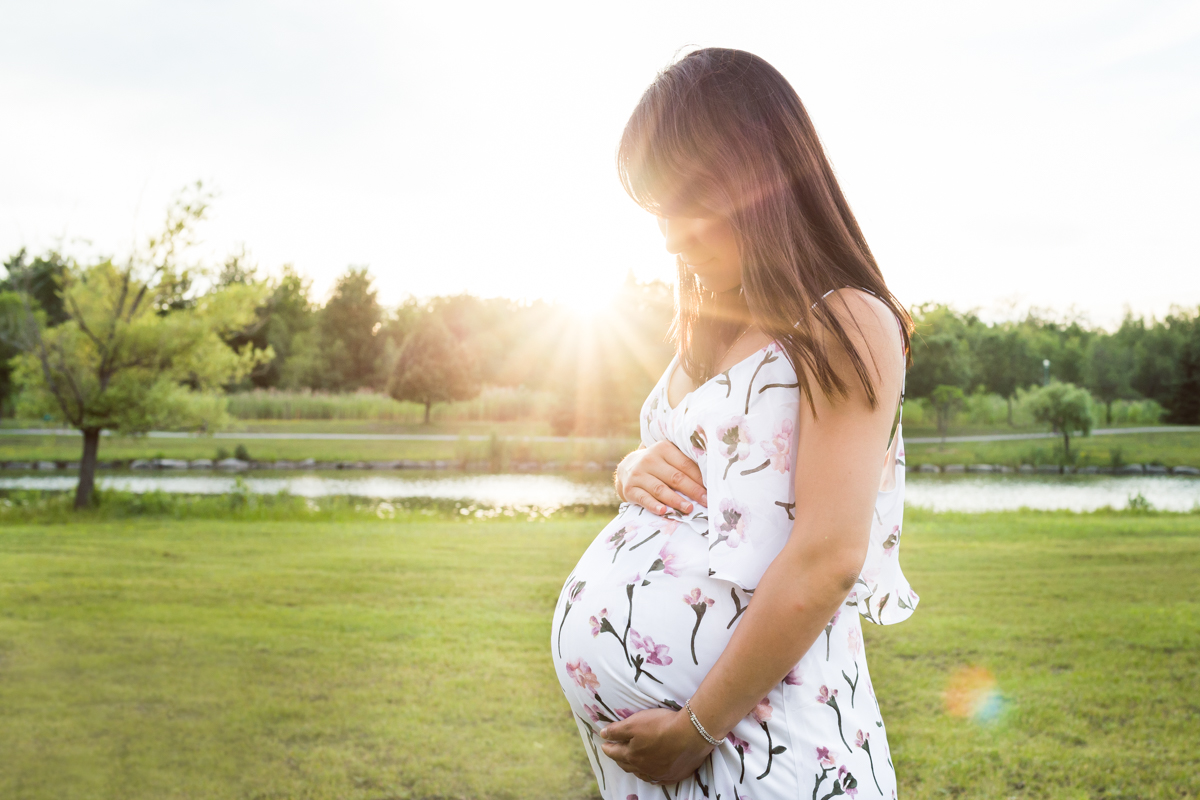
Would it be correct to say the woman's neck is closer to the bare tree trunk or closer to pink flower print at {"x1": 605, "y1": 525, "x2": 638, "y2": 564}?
pink flower print at {"x1": 605, "y1": 525, "x2": 638, "y2": 564}

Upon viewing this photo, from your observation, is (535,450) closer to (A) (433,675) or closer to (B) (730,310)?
(A) (433,675)

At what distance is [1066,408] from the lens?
18.4 meters

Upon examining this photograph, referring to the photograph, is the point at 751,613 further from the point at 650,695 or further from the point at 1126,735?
the point at 1126,735

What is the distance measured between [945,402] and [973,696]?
2088 centimetres

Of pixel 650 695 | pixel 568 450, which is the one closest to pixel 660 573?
pixel 650 695

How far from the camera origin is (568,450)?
1812 cm

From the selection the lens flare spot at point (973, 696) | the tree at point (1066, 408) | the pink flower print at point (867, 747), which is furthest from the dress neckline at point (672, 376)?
the tree at point (1066, 408)

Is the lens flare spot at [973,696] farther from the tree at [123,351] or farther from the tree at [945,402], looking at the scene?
the tree at [945,402]

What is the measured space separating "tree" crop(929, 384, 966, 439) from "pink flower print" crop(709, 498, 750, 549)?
77.2 feet

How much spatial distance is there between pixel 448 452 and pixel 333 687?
15.6 meters

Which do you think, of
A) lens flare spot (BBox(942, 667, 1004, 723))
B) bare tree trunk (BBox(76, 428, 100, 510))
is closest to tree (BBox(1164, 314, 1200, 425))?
lens flare spot (BBox(942, 667, 1004, 723))

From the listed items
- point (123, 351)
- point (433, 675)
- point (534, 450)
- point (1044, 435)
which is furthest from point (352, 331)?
point (433, 675)

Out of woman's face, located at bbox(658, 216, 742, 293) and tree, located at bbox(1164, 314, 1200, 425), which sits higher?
tree, located at bbox(1164, 314, 1200, 425)

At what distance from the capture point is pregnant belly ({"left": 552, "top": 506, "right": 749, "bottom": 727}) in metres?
1.18
